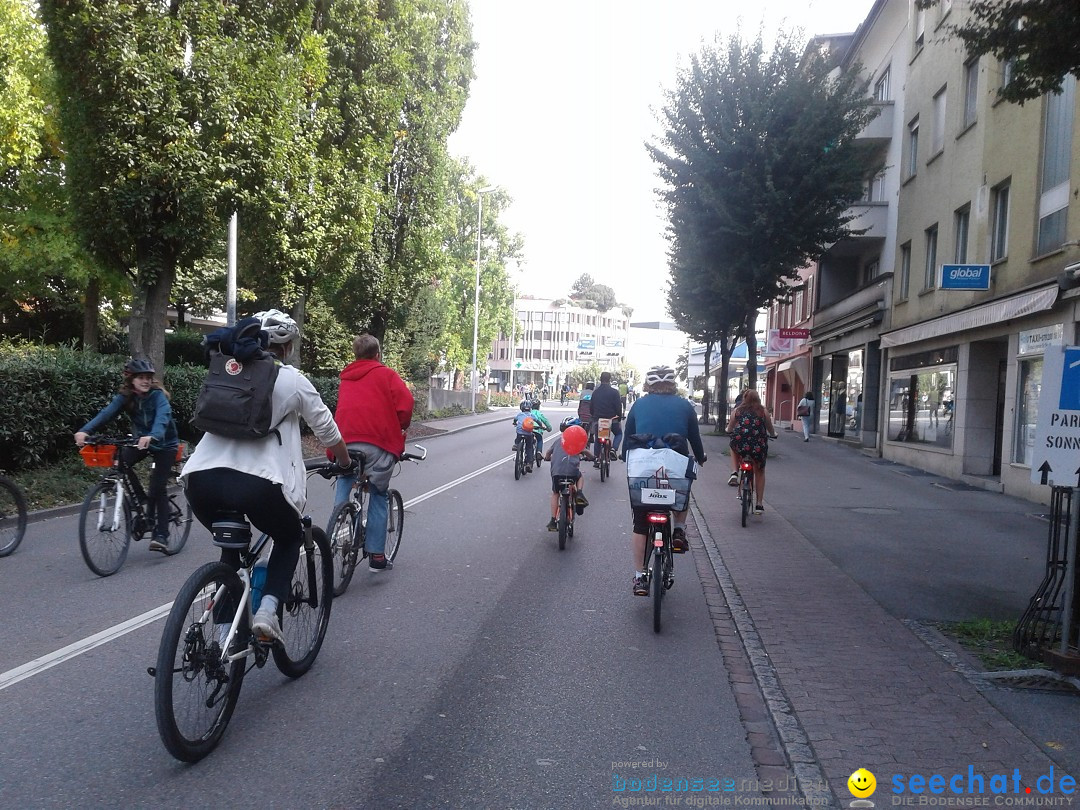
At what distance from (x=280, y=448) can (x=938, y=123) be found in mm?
21021

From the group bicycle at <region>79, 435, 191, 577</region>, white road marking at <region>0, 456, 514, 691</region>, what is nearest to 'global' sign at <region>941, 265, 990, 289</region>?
bicycle at <region>79, 435, 191, 577</region>

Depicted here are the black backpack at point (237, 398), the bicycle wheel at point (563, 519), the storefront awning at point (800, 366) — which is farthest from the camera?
the storefront awning at point (800, 366)

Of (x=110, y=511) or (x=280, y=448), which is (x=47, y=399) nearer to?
(x=110, y=511)

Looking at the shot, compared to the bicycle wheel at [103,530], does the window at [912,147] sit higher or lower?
higher

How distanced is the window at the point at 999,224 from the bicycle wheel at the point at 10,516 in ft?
52.7

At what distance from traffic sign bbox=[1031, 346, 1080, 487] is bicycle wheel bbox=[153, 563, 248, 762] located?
4588mm

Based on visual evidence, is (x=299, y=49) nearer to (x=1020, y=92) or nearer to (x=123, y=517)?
(x=123, y=517)

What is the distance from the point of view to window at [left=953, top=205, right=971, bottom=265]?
18.5m

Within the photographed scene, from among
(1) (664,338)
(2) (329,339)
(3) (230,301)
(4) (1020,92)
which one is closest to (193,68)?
(3) (230,301)

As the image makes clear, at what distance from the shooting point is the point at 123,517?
7301mm

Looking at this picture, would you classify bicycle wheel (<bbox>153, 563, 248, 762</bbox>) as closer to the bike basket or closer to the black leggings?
the black leggings

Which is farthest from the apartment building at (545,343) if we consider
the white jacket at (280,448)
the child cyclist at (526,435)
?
the white jacket at (280,448)

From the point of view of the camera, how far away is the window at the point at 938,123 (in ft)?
67.1

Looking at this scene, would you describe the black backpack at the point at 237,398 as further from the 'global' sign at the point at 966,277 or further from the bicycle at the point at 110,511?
the 'global' sign at the point at 966,277
